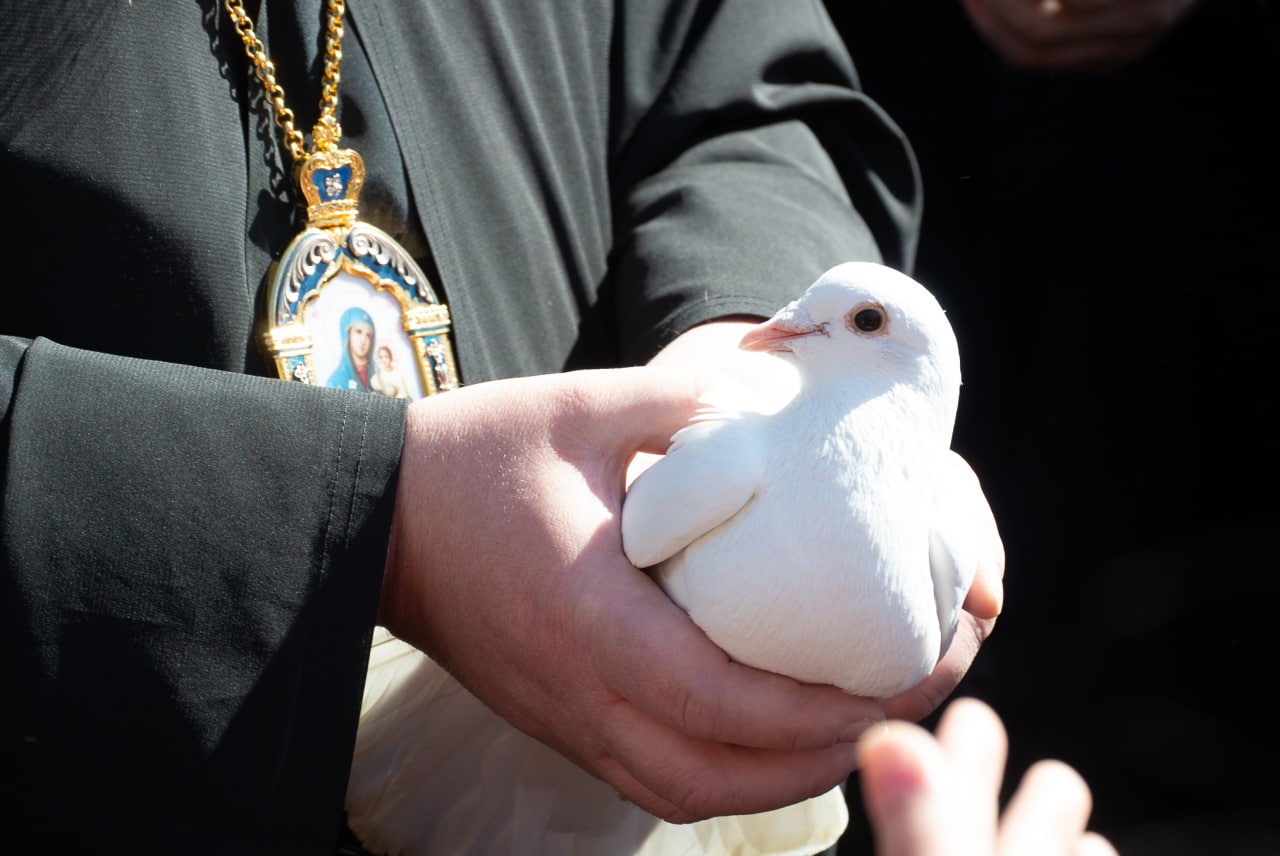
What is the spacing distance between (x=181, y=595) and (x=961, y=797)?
803 mm

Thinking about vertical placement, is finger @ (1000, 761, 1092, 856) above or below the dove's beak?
below

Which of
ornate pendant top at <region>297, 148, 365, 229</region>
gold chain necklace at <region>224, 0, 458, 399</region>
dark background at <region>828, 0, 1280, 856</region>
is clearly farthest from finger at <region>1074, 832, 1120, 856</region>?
dark background at <region>828, 0, 1280, 856</region>

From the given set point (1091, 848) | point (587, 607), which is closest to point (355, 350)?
point (587, 607)

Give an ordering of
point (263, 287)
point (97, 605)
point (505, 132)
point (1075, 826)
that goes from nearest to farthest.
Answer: point (1075, 826)
point (97, 605)
point (263, 287)
point (505, 132)

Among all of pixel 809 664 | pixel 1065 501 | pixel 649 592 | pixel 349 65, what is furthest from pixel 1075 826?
pixel 1065 501

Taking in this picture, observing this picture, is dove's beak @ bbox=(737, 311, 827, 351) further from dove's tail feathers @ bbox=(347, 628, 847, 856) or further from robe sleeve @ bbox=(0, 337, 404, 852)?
dove's tail feathers @ bbox=(347, 628, 847, 856)

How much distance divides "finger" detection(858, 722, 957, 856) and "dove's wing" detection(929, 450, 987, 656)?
0.39 m

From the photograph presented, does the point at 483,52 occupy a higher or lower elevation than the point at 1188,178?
higher

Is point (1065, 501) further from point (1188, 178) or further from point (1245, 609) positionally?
point (1188, 178)

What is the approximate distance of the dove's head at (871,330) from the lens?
3.88 feet

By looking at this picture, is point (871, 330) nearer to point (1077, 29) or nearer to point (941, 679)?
point (941, 679)

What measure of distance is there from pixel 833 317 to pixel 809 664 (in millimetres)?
379

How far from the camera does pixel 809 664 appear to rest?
3.82ft

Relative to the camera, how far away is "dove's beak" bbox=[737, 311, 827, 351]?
1219mm
